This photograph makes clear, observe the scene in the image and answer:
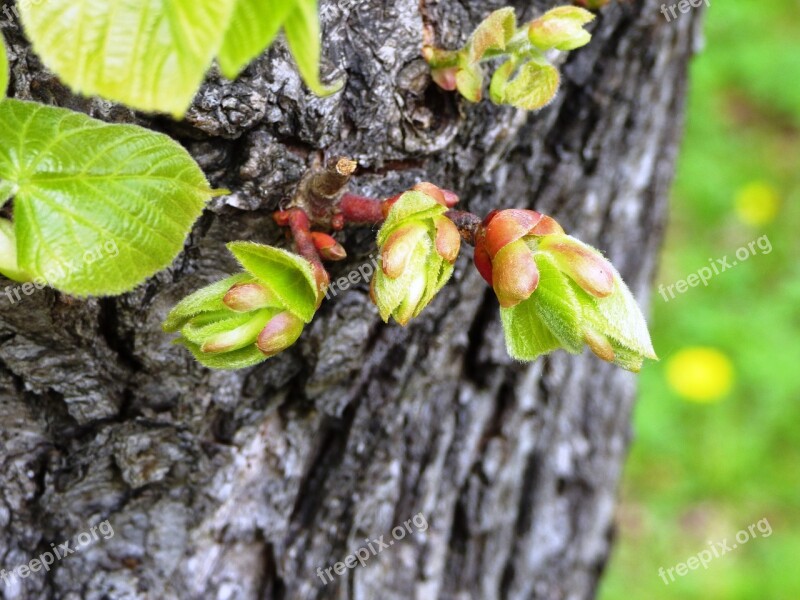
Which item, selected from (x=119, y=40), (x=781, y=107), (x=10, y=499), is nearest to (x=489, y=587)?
(x=10, y=499)

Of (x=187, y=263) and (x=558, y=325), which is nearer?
(x=558, y=325)

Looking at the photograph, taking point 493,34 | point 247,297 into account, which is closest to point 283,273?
point 247,297

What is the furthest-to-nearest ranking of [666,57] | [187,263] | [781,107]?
[781,107] < [666,57] < [187,263]

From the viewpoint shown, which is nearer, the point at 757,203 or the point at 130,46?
the point at 130,46

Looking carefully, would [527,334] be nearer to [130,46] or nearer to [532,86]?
[532,86]

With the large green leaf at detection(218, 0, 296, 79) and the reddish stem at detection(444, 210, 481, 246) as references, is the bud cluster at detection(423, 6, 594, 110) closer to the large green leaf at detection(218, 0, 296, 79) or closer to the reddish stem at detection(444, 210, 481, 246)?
the reddish stem at detection(444, 210, 481, 246)

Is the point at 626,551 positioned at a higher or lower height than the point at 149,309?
lower

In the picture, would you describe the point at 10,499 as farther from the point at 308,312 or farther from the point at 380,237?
the point at 380,237

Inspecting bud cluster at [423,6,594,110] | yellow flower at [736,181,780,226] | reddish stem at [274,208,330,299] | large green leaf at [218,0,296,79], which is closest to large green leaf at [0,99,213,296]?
reddish stem at [274,208,330,299]
